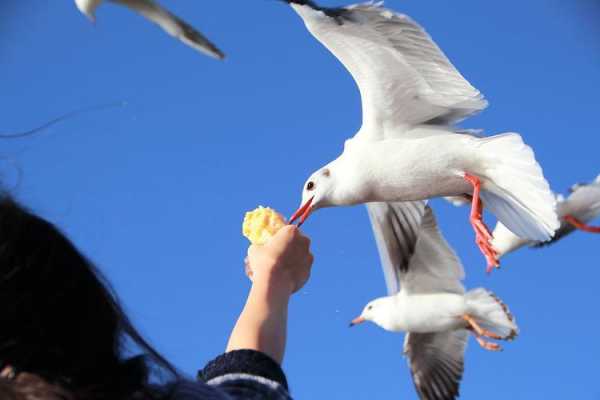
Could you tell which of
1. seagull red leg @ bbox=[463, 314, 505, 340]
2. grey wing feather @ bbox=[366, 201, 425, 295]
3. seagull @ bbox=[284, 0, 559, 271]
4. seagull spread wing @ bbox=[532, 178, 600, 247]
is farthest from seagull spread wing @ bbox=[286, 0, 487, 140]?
seagull spread wing @ bbox=[532, 178, 600, 247]

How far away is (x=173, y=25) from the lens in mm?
2072

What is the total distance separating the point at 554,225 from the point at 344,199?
35.5 inches

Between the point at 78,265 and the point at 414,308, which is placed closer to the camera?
the point at 78,265

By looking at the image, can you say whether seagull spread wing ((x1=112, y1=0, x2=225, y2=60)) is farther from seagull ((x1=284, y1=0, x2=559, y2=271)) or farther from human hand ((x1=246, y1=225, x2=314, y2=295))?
seagull ((x1=284, y1=0, x2=559, y2=271))

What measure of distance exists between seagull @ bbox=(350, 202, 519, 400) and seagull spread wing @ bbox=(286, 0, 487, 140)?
4.85ft

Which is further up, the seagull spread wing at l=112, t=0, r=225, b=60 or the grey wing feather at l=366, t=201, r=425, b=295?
the seagull spread wing at l=112, t=0, r=225, b=60

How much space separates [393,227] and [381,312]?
6.49 ft

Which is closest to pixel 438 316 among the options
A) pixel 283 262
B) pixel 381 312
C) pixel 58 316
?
pixel 381 312

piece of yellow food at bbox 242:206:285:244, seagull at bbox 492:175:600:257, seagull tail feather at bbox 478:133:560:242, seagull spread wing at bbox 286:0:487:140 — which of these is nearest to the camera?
piece of yellow food at bbox 242:206:285:244

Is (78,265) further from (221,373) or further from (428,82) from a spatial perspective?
(428,82)

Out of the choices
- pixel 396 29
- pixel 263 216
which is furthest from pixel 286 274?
pixel 396 29

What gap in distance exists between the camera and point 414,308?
5.60m

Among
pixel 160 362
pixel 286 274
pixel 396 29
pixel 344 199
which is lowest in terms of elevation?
pixel 344 199

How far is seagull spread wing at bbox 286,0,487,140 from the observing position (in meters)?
3.30
